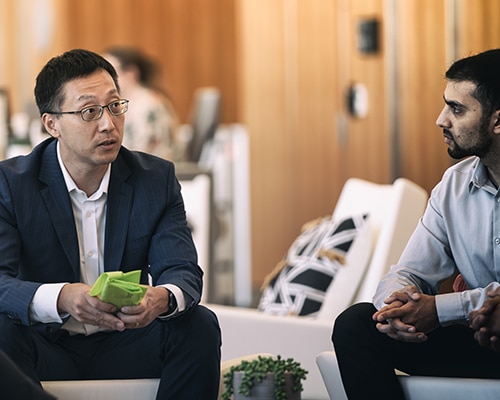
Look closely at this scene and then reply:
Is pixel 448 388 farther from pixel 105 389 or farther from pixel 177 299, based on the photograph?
pixel 105 389

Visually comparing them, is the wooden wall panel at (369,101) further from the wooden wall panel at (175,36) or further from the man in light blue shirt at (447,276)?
the wooden wall panel at (175,36)

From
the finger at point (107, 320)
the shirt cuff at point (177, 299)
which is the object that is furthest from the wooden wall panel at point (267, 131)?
the finger at point (107, 320)

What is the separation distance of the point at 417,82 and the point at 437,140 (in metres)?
0.33

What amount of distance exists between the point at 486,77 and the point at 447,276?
1.59 feet

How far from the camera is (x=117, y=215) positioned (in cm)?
262

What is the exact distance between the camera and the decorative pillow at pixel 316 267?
11.5ft

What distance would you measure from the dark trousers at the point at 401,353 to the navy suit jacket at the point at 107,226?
0.37m

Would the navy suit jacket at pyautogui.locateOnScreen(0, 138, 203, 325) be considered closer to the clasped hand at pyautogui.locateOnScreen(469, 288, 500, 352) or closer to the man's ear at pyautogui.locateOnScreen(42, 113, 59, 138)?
the man's ear at pyautogui.locateOnScreen(42, 113, 59, 138)

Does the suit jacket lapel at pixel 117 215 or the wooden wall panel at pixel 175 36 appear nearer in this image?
the suit jacket lapel at pixel 117 215

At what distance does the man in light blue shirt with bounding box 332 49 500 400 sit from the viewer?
7.79 feet

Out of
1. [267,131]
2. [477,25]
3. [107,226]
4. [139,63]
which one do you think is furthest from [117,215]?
[139,63]

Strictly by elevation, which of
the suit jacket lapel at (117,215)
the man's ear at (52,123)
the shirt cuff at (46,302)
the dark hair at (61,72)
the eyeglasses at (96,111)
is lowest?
the shirt cuff at (46,302)

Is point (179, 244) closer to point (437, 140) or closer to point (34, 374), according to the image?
point (34, 374)

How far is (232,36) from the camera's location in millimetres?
11992
